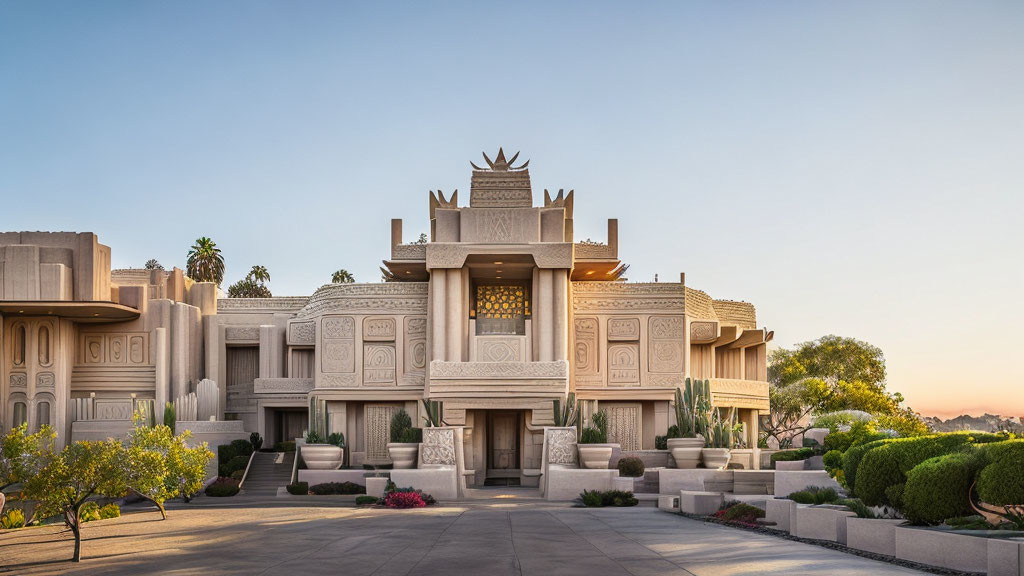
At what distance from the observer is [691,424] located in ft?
107

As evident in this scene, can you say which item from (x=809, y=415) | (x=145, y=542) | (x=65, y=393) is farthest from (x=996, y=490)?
(x=809, y=415)

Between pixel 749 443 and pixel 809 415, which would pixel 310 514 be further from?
pixel 809 415

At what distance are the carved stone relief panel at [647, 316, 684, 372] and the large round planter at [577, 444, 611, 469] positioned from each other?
9.44m

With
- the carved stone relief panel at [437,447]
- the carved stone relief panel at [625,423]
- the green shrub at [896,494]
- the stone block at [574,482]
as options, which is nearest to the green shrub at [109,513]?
the carved stone relief panel at [437,447]

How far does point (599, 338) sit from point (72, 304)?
20.1 meters

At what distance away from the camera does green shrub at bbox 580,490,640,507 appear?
27.0 meters

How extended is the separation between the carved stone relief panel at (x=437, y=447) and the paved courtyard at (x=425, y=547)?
6603mm

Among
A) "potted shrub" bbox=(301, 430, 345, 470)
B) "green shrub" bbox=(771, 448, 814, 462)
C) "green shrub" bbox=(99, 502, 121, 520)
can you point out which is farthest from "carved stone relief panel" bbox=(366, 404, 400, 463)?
"green shrub" bbox=(771, 448, 814, 462)

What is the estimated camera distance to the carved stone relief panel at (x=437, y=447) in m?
31.1

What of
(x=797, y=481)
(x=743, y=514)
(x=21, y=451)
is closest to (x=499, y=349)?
(x=797, y=481)

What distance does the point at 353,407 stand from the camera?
131 feet

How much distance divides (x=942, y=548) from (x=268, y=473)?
28172 millimetres

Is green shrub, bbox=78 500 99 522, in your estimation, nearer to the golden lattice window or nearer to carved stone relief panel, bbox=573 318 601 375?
the golden lattice window

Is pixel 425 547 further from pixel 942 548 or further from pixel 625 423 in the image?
pixel 625 423
